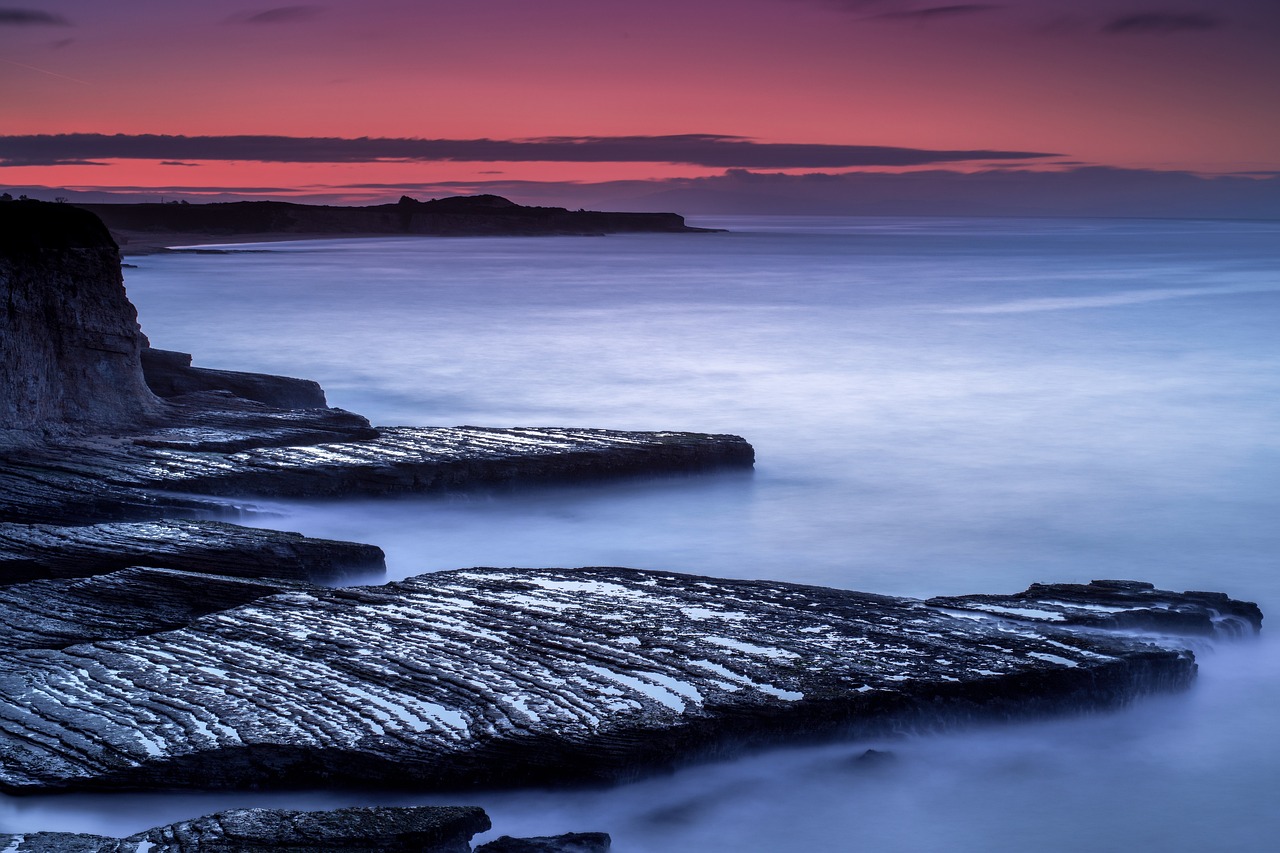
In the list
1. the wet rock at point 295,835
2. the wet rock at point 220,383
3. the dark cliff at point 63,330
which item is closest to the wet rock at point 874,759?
the wet rock at point 295,835

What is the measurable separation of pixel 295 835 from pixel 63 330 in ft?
15.9

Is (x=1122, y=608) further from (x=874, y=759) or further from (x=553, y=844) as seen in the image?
(x=553, y=844)

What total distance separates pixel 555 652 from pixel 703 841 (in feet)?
2.54

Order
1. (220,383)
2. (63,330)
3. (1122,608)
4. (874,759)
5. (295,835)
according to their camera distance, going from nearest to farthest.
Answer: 1. (295,835)
2. (874,759)
3. (1122,608)
4. (63,330)
5. (220,383)

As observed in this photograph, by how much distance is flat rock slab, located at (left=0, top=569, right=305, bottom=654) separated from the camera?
3699 millimetres

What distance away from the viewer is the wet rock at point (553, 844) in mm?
2738

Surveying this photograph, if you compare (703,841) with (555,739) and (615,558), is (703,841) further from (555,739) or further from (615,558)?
(615,558)

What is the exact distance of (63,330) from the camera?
260 inches

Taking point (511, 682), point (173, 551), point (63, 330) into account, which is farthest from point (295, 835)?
point (63, 330)

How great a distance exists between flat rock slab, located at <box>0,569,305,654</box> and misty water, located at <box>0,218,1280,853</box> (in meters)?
0.93

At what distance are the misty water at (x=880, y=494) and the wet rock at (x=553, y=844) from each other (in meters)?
0.13

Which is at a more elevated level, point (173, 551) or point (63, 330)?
point (63, 330)

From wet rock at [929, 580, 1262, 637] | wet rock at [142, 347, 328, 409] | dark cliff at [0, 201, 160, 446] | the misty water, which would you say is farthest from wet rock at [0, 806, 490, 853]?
wet rock at [142, 347, 328, 409]

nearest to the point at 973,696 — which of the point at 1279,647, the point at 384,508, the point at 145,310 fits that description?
the point at 1279,647
